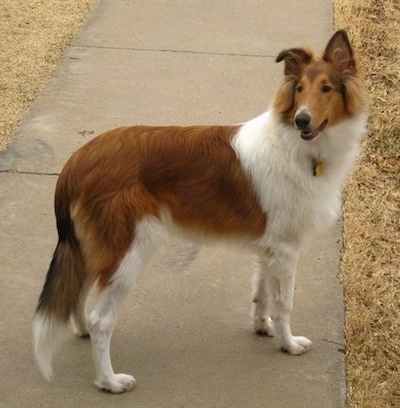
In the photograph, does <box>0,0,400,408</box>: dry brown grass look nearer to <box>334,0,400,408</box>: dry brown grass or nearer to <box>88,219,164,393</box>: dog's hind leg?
<box>334,0,400,408</box>: dry brown grass

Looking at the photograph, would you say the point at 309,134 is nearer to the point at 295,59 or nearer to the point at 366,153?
the point at 295,59

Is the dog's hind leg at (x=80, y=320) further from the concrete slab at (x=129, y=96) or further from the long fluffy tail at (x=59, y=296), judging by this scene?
the concrete slab at (x=129, y=96)

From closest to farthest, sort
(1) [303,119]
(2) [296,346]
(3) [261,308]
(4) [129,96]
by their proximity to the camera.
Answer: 1. (1) [303,119]
2. (2) [296,346]
3. (3) [261,308]
4. (4) [129,96]

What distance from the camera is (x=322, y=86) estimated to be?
4574 mm

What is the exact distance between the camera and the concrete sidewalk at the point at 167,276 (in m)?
4.70

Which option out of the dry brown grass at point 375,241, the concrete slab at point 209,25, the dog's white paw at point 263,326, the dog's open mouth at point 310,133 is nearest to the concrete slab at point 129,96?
the concrete slab at point 209,25

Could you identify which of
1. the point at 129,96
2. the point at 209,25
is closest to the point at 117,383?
the point at 129,96

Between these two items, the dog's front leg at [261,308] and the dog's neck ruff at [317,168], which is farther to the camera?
the dog's front leg at [261,308]

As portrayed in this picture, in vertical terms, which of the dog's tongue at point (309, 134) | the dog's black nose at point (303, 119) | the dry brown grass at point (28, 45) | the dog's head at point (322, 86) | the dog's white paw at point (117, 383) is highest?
the dog's head at point (322, 86)

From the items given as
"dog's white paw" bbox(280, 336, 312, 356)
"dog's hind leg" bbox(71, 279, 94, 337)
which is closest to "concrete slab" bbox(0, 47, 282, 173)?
"dog's hind leg" bbox(71, 279, 94, 337)

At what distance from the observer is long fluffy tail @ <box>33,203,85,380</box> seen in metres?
4.51

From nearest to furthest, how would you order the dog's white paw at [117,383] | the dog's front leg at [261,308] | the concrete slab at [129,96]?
the dog's white paw at [117,383]
the dog's front leg at [261,308]
the concrete slab at [129,96]

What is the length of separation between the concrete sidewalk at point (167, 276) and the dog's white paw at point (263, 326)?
5 cm

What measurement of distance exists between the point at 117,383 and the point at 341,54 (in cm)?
214
